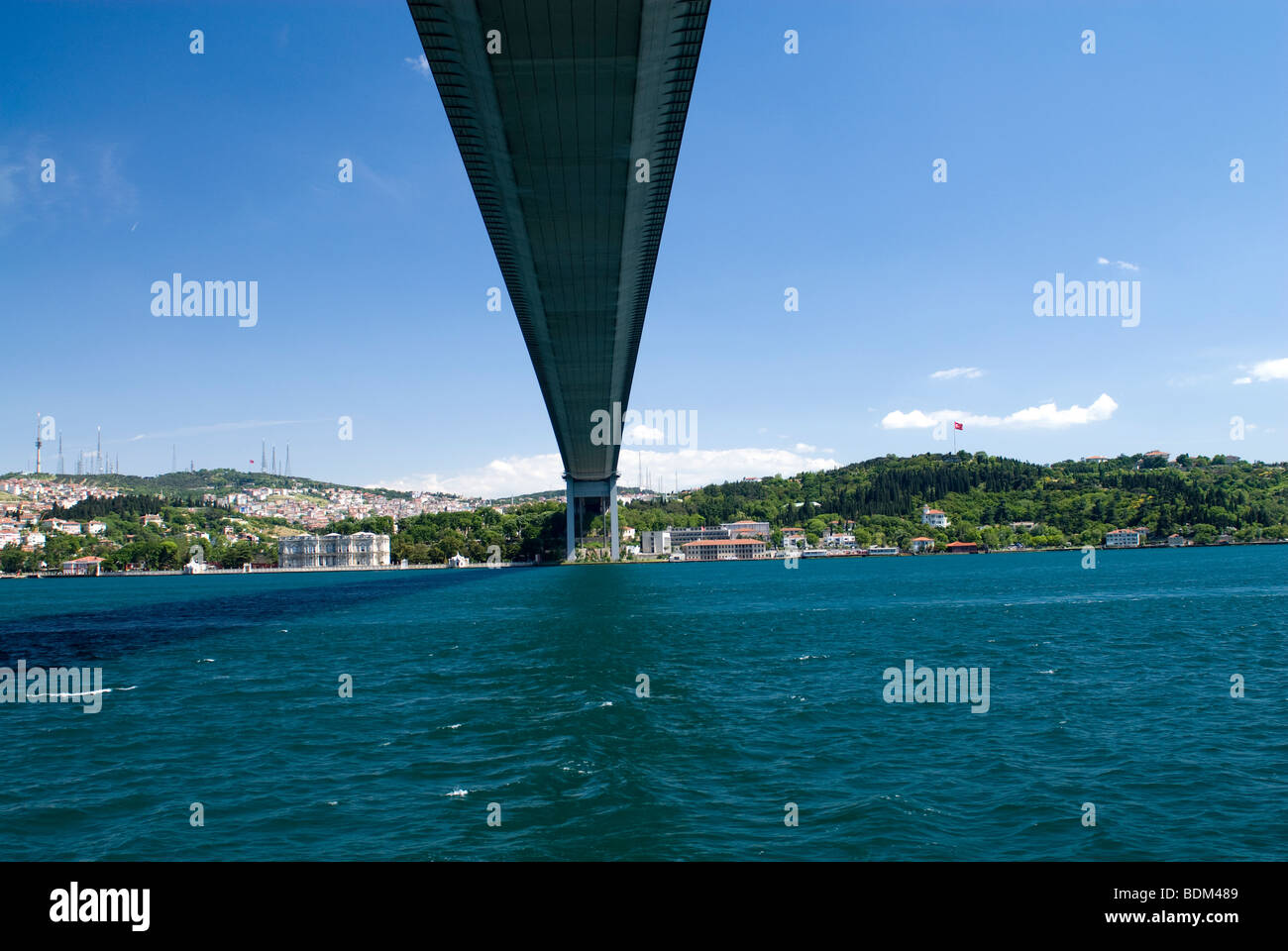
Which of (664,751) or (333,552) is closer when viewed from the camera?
(664,751)

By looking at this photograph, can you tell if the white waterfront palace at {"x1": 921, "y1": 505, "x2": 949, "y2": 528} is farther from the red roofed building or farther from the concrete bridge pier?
the red roofed building

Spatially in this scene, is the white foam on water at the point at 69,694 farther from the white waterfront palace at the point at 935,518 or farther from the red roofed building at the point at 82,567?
the white waterfront palace at the point at 935,518

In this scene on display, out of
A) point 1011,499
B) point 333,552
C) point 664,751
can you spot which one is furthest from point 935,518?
point 664,751

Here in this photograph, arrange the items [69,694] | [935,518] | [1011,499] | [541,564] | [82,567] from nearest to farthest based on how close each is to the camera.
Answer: [69,694], [541,564], [82,567], [1011,499], [935,518]

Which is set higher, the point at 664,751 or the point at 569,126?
the point at 569,126

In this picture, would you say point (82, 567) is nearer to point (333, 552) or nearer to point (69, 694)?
point (333, 552)

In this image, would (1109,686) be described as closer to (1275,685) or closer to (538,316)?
(1275,685)
